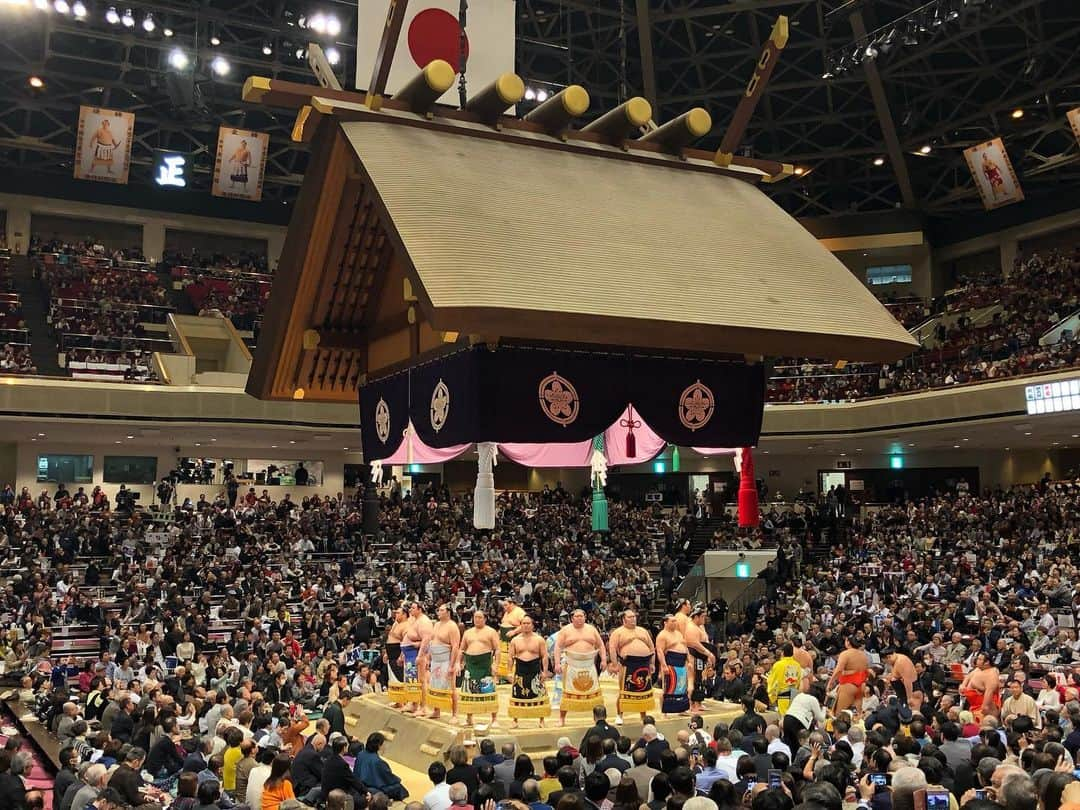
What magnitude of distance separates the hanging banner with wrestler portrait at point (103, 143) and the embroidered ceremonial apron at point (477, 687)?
579 inches

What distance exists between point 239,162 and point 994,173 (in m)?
14.1

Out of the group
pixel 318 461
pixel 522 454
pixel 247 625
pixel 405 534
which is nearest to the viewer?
pixel 522 454

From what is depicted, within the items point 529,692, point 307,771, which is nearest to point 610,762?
point 307,771

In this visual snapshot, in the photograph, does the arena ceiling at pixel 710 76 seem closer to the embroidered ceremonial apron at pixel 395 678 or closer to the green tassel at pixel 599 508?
the embroidered ceremonial apron at pixel 395 678

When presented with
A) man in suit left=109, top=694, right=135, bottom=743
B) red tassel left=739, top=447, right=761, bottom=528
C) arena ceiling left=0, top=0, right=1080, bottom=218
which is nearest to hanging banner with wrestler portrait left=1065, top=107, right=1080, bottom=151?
arena ceiling left=0, top=0, right=1080, bottom=218

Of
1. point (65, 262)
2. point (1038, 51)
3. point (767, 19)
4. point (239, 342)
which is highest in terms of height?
point (767, 19)

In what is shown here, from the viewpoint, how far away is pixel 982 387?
51.2ft

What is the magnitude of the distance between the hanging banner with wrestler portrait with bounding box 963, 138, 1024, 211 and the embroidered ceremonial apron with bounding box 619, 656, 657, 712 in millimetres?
14848

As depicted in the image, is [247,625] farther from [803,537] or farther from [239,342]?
[803,537]

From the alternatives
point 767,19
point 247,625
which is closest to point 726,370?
point 247,625

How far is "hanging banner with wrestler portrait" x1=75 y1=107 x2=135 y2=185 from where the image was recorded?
1780 cm

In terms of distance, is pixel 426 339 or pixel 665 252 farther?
pixel 426 339

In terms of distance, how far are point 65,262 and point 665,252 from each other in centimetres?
1786

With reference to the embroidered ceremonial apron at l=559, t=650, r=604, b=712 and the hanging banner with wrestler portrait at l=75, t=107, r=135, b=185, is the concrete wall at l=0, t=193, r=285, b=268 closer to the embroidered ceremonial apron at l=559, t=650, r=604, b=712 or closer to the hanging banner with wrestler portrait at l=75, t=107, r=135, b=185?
the hanging banner with wrestler portrait at l=75, t=107, r=135, b=185
